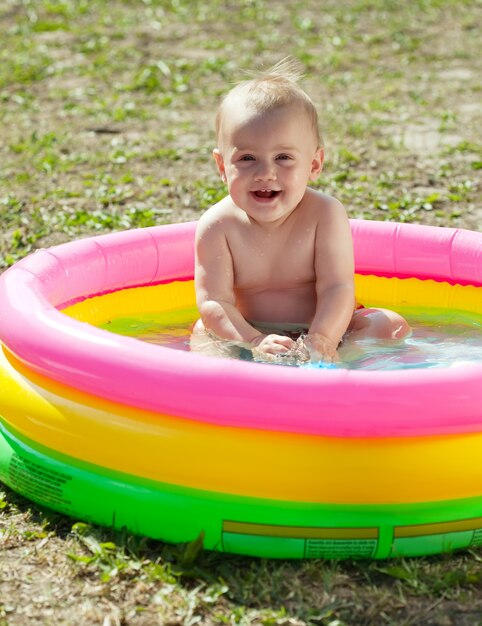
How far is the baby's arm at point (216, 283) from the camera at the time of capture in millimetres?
3570

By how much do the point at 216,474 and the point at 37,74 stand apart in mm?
6336

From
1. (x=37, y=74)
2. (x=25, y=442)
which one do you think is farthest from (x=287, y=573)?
(x=37, y=74)

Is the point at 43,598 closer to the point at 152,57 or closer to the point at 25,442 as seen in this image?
the point at 25,442

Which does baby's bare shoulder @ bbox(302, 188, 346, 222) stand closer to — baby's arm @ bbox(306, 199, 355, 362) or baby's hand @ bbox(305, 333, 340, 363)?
baby's arm @ bbox(306, 199, 355, 362)

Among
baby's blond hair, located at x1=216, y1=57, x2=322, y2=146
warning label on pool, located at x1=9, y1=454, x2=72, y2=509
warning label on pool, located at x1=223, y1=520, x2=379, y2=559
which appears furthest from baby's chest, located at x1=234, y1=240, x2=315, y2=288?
warning label on pool, located at x1=223, y1=520, x2=379, y2=559

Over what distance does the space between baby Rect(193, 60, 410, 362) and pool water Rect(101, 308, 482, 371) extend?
7cm

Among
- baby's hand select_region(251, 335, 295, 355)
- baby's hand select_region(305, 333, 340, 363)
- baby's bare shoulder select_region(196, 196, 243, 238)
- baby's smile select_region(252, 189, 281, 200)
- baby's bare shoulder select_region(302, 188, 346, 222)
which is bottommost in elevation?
baby's hand select_region(305, 333, 340, 363)

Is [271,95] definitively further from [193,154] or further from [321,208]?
[193,154]

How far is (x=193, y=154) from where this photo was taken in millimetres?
6520

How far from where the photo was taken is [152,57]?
8.79 meters

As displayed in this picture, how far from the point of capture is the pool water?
11.8 ft

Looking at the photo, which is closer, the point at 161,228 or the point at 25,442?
the point at 25,442

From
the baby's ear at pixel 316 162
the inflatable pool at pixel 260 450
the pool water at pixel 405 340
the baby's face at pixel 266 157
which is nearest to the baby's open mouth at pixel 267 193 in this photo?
the baby's face at pixel 266 157

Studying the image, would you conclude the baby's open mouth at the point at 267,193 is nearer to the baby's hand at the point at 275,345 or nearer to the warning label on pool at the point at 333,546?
the baby's hand at the point at 275,345
